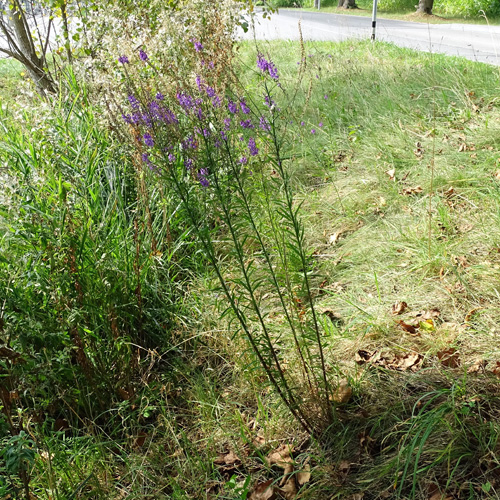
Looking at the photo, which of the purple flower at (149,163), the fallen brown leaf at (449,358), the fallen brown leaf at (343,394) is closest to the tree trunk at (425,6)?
the purple flower at (149,163)

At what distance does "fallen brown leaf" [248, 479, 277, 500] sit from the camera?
1875mm

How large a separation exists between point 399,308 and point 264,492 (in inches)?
44.2

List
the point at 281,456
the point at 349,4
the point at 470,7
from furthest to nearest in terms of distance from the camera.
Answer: the point at 349,4 → the point at 470,7 → the point at 281,456

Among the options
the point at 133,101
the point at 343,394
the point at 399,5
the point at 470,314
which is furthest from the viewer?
the point at 399,5

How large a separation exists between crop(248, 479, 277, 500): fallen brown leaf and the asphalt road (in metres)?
5.38

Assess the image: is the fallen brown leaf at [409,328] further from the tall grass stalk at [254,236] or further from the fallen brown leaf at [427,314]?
the tall grass stalk at [254,236]

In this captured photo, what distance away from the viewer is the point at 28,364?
1959 mm

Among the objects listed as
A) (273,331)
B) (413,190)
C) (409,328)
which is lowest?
(273,331)

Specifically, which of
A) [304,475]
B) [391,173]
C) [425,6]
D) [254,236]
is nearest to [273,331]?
[254,236]

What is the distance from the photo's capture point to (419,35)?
12.6 meters

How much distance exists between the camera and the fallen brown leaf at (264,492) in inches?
73.8

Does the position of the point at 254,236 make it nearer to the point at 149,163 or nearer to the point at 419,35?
the point at 149,163

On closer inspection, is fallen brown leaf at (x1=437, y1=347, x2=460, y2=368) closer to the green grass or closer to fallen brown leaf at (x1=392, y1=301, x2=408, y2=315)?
the green grass

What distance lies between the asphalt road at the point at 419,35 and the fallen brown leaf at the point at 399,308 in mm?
4515
